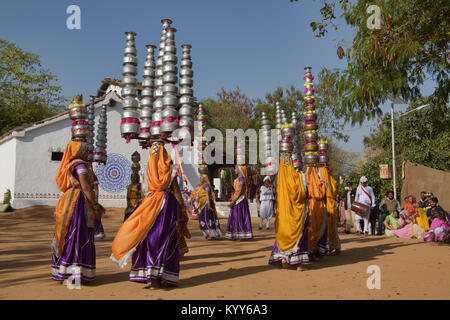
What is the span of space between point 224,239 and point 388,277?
613 cm

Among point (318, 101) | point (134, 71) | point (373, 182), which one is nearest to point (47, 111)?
point (318, 101)

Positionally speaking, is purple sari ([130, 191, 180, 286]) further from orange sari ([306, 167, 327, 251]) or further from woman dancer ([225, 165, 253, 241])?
woman dancer ([225, 165, 253, 241])

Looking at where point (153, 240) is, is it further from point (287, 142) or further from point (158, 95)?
point (287, 142)

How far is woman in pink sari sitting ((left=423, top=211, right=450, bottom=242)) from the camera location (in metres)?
11.0

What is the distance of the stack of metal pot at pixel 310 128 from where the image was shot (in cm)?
811

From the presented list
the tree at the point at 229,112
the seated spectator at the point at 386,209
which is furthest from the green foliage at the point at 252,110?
the seated spectator at the point at 386,209

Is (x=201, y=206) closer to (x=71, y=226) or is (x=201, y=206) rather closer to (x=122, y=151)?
(x=71, y=226)

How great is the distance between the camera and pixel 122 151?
22125mm

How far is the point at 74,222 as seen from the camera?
559 centimetres

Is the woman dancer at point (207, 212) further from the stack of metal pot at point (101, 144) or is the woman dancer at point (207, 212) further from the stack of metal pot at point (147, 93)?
the stack of metal pot at point (147, 93)

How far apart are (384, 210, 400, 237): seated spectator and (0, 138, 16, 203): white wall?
54.1 ft

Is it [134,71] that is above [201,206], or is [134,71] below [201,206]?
above

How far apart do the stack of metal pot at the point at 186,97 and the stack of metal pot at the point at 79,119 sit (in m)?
1.47

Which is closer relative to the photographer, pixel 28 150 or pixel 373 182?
pixel 28 150
